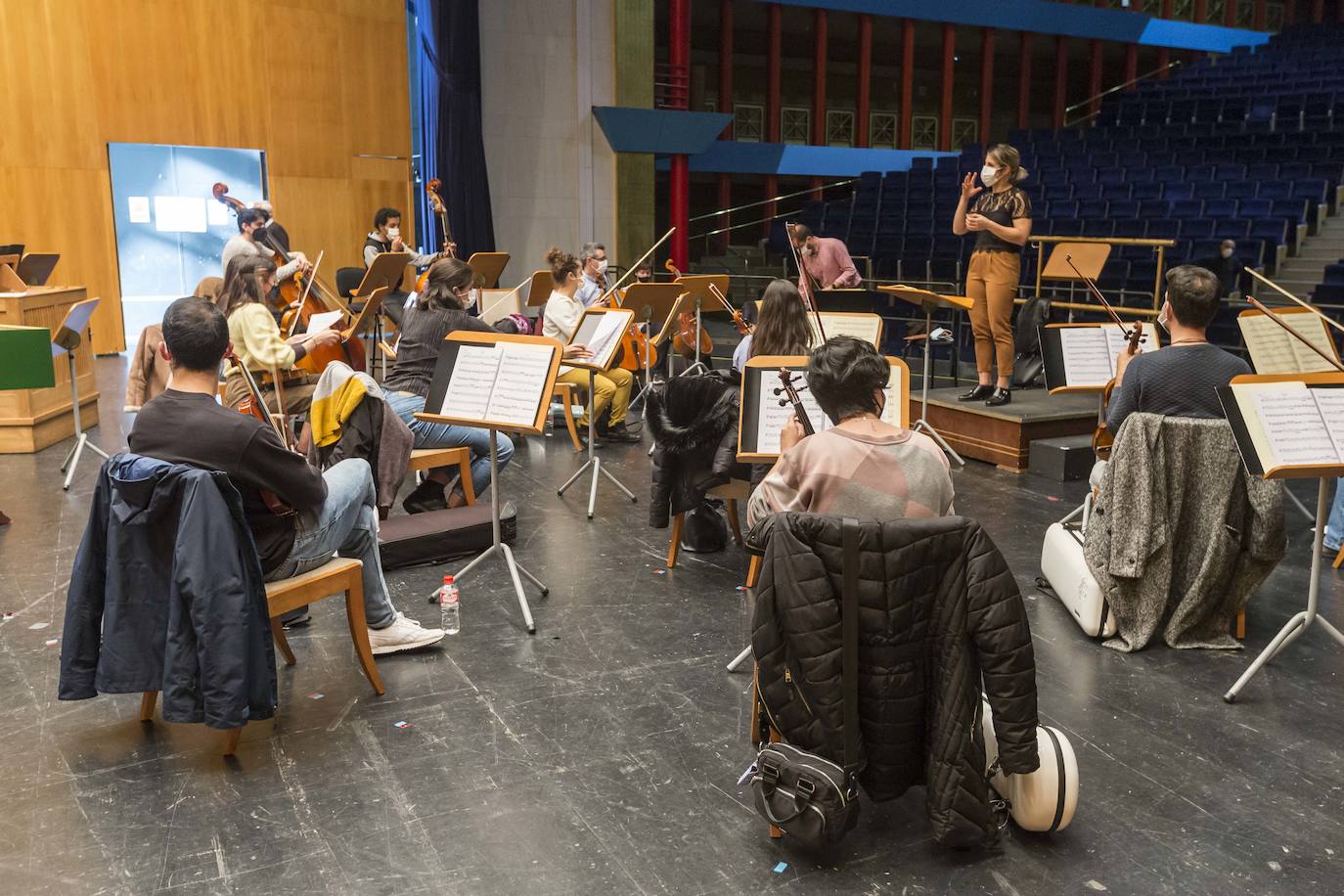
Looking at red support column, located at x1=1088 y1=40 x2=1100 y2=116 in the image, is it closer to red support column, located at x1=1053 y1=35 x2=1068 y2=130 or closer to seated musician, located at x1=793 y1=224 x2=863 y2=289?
red support column, located at x1=1053 y1=35 x2=1068 y2=130

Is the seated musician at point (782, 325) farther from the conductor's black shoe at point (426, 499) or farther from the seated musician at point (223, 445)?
the seated musician at point (223, 445)

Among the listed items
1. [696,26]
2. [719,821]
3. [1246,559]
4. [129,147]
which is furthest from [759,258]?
[719,821]

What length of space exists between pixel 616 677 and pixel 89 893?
150 cm

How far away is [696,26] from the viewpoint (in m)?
17.0

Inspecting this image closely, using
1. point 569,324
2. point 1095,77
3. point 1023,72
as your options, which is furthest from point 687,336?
point 1095,77

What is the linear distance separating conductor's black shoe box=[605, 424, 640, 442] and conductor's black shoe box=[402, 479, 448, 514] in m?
1.94

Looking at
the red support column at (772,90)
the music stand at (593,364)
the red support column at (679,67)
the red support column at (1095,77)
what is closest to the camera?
the music stand at (593,364)

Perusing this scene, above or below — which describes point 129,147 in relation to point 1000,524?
above

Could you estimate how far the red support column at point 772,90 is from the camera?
1570 centimetres

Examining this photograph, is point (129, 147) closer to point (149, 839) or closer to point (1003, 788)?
point (149, 839)

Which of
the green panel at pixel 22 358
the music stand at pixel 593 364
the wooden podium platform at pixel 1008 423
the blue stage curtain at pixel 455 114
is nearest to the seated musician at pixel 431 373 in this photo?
the music stand at pixel 593 364

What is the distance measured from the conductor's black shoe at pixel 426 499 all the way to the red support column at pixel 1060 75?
1531cm

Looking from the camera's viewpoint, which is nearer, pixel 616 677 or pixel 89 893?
pixel 89 893

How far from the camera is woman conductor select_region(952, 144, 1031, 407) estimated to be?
18.9ft
